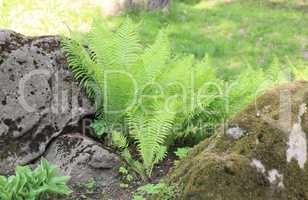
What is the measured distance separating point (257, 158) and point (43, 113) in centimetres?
238

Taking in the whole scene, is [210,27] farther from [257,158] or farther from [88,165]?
[257,158]

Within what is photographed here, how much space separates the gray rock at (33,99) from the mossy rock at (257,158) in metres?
1.76

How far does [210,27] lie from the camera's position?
970cm

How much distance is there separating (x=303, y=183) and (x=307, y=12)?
858cm

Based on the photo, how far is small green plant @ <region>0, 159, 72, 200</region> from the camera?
3676 millimetres

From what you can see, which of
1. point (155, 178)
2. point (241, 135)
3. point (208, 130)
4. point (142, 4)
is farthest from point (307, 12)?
point (241, 135)

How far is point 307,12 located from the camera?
1104 centimetres

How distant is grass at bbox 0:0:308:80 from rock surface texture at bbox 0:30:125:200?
3.04 meters

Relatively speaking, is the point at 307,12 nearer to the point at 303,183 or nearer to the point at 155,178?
the point at 155,178

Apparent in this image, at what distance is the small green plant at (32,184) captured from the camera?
3676 mm

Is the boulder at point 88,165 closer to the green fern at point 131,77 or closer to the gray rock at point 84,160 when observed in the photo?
the gray rock at point 84,160

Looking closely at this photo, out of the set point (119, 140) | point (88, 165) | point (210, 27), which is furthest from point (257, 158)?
point (210, 27)

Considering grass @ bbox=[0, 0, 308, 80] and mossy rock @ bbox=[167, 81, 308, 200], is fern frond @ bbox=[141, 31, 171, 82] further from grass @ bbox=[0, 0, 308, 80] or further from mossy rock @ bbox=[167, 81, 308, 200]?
grass @ bbox=[0, 0, 308, 80]

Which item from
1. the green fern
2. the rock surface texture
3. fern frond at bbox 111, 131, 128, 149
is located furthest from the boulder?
the green fern
